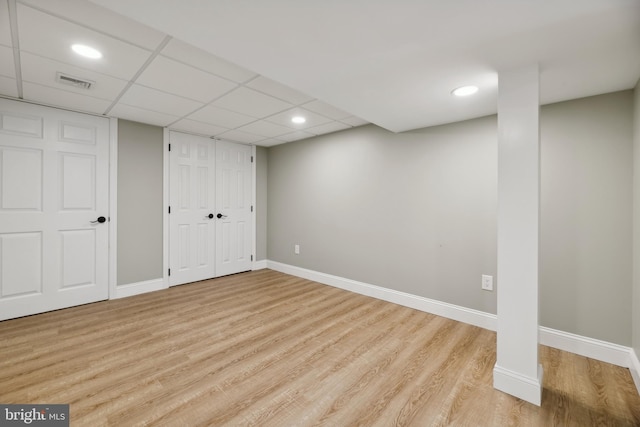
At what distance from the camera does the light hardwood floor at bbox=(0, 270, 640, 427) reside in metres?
1.62

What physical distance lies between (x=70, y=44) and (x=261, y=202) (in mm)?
3510

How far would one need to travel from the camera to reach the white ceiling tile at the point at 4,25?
1501mm

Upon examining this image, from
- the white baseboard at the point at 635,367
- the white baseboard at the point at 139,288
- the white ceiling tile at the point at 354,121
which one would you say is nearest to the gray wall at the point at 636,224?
the white baseboard at the point at 635,367

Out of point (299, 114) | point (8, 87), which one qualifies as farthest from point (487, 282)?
point (8, 87)

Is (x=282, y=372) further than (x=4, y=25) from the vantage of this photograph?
Yes

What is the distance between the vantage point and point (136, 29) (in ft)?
5.52

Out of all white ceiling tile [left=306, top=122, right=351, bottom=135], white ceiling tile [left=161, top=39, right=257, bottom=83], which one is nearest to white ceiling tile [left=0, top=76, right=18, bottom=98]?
white ceiling tile [left=161, top=39, right=257, bottom=83]

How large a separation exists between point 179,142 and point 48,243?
1.95m

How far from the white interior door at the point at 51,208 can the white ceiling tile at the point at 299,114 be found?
2.16m

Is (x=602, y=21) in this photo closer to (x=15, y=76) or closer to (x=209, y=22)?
(x=209, y=22)

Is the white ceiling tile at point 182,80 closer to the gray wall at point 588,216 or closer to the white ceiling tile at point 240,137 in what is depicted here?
the white ceiling tile at point 240,137

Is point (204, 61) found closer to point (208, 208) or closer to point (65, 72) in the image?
point (65, 72)

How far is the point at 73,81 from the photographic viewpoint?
7.89 ft

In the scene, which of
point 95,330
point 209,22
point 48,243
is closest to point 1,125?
point 48,243
